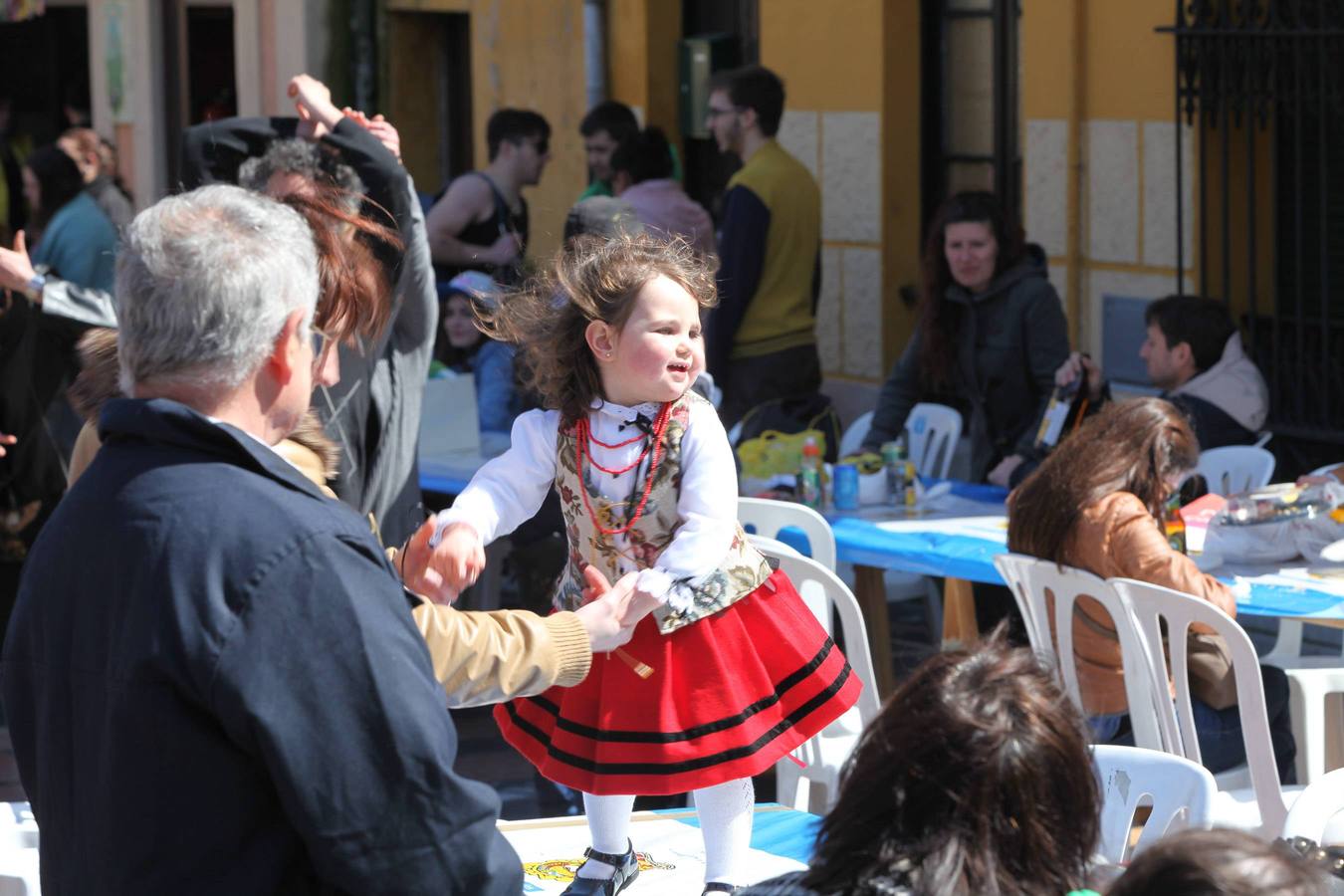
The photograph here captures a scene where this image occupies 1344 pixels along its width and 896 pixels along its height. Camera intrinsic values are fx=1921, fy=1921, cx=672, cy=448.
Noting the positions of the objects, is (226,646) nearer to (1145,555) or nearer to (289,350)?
(289,350)

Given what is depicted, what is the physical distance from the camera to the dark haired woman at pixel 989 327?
6.10m

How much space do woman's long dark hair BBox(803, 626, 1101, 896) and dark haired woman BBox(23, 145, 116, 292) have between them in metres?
5.98

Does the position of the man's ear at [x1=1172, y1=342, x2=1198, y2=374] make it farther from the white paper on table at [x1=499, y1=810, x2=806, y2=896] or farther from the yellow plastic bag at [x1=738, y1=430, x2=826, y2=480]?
the white paper on table at [x1=499, y1=810, x2=806, y2=896]

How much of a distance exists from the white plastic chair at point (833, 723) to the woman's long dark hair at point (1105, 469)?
443 millimetres

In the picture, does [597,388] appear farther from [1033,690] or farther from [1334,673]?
[1334,673]

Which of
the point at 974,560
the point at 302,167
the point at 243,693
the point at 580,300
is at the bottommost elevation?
the point at 974,560

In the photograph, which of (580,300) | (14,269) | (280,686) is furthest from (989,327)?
(280,686)

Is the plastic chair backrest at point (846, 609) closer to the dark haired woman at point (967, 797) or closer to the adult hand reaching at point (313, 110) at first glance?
the adult hand reaching at point (313, 110)

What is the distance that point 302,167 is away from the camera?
3.70 meters

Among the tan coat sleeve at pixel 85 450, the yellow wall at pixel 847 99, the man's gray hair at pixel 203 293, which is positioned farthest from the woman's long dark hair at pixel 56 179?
the man's gray hair at pixel 203 293

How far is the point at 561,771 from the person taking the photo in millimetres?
2945

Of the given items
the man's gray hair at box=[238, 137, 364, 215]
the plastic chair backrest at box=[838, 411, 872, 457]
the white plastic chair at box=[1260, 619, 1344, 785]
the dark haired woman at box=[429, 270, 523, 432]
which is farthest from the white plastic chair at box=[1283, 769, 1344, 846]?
the dark haired woman at box=[429, 270, 523, 432]

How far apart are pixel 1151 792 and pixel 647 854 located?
0.81m

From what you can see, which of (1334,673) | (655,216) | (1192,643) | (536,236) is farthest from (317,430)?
(536,236)
